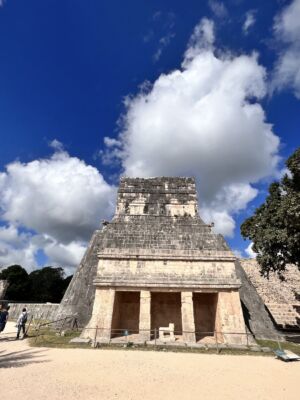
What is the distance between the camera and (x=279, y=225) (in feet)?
47.6

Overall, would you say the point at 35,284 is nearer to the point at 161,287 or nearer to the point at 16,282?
the point at 16,282

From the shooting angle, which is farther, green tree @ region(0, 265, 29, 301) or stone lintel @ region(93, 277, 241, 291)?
green tree @ region(0, 265, 29, 301)

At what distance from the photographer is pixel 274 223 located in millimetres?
14828

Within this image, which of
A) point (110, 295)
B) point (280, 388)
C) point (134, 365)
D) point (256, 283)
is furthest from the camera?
point (256, 283)

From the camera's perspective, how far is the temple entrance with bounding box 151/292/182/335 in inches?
529

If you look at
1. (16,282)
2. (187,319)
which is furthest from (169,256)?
(16,282)

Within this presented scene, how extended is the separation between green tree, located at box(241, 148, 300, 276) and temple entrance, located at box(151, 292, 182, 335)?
19.1ft

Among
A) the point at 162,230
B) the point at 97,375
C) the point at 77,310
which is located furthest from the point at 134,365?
the point at 162,230

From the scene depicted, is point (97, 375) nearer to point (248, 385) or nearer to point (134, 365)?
point (134, 365)

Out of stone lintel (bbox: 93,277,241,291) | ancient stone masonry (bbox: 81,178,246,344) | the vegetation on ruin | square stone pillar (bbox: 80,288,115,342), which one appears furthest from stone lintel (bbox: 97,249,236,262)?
the vegetation on ruin

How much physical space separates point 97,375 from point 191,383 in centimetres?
260

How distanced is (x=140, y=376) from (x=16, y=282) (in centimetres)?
4755

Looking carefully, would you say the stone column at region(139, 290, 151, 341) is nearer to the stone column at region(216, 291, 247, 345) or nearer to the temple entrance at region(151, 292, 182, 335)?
the temple entrance at region(151, 292, 182, 335)

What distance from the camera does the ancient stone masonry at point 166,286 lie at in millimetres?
11594
